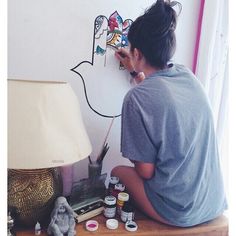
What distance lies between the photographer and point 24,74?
3.21ft

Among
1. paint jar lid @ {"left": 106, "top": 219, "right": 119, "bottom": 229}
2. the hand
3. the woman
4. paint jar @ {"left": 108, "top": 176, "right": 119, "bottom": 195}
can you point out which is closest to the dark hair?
the woman

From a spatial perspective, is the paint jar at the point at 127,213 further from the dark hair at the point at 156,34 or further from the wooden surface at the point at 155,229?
the dark hair at the point at 156,34

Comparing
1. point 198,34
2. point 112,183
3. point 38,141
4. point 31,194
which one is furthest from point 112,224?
point 198,34

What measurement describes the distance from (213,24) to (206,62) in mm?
163

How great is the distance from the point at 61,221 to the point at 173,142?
0.41 meters

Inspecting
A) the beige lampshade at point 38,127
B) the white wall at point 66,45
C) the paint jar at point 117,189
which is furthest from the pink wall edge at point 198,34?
the beige lampshade at point 38,127

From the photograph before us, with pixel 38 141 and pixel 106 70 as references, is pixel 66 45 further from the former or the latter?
pixel 38 141

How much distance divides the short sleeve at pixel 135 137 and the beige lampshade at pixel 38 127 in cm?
19

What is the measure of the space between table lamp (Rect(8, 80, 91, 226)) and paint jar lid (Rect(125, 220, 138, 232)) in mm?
246

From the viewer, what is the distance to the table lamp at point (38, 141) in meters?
0.62

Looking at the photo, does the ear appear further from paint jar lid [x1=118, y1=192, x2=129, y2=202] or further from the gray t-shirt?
paint jar lid [x1=118, y1=192, x2=129, y2=202]
